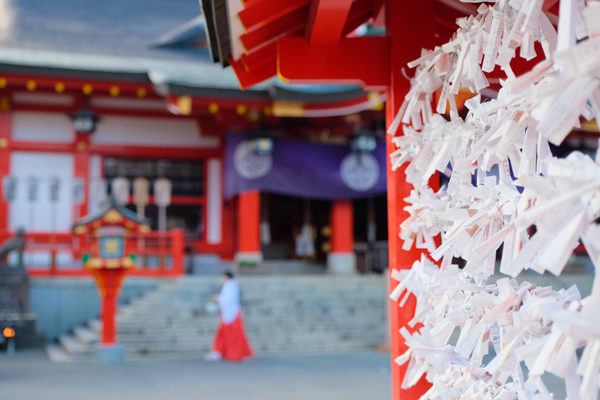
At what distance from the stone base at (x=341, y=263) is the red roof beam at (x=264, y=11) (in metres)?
11.2

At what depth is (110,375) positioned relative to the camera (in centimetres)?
802

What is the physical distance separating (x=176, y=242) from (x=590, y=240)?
11235 mm

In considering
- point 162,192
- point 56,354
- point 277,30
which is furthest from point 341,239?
point 277,30

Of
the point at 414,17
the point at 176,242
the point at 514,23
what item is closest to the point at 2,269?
the point at 176,242

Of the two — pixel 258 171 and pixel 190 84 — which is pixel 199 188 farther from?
pixel 190 84

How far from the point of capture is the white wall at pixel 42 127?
13.4 m

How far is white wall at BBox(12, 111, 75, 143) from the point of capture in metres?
13.4

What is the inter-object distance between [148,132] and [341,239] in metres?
5.19

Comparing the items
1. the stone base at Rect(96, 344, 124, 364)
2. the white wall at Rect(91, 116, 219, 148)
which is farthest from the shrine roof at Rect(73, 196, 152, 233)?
the white wall at Rect(91, 116, 219, 148)

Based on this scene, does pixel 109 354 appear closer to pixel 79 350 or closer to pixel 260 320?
pixel 79 350

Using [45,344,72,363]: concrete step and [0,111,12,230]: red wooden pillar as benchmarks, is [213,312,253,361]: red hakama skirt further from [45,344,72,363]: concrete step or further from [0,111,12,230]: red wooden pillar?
[0,111,12,230]: red wooden pillar

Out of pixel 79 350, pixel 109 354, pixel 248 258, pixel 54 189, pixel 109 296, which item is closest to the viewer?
pixel 109 354

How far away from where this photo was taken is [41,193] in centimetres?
1353

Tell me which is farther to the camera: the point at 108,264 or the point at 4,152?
the point at 4,152
